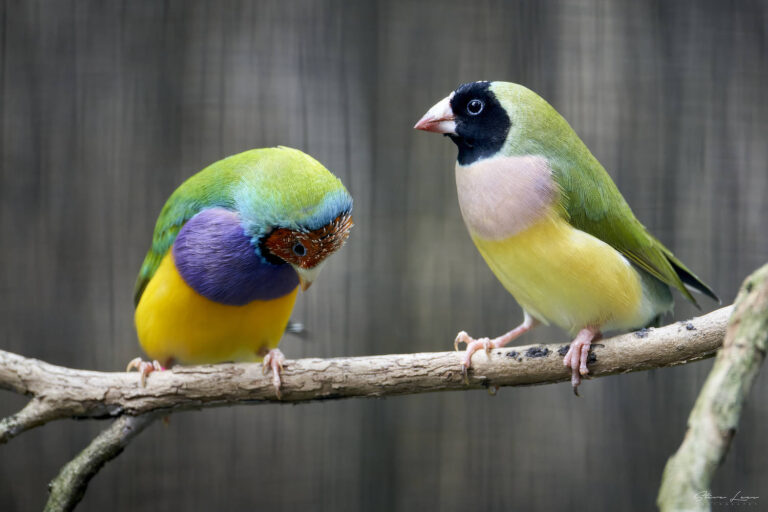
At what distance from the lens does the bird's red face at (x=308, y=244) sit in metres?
2.04

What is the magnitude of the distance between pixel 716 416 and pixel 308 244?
49.9 inches

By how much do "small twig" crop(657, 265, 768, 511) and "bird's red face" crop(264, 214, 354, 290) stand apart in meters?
1.16

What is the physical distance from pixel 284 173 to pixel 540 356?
0.86 metres

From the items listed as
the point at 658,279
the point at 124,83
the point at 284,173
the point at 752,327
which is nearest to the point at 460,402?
the point at 658,279

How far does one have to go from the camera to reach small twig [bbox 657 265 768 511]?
936 mm

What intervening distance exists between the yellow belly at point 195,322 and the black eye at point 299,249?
29 cm

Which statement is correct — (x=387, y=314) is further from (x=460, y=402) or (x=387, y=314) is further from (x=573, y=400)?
(x=573, y=400)

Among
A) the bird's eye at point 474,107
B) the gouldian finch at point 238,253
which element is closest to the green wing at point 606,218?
the bird's eye at point 474,107

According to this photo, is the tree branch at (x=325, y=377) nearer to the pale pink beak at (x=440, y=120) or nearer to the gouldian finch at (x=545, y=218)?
the gouldian finch at (x=545, y=218)

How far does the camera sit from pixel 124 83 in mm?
3215

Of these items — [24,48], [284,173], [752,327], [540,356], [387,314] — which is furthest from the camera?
[387,314]

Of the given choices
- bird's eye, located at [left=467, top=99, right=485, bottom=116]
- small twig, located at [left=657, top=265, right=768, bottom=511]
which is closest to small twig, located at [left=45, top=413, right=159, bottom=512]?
bird's eye, located at [left=467, top=99, right=485, bottom=116]

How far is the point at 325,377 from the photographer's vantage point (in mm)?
2041

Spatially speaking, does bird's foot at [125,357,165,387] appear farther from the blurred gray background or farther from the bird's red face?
the blurred gray background
